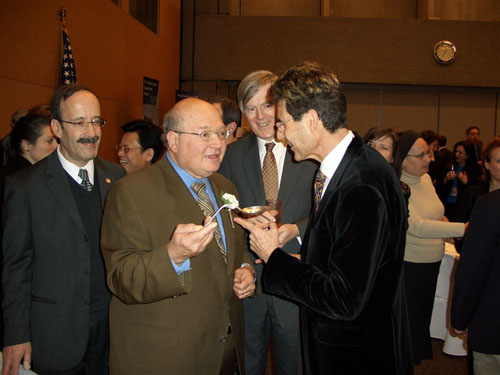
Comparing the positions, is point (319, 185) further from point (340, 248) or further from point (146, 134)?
point (146, 134)

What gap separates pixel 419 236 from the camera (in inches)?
131

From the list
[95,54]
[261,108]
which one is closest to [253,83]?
[261,108]

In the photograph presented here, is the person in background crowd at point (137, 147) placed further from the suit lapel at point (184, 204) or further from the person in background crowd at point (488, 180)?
the person in background crowd at point (488, 180)

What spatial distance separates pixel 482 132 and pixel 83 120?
10929mm

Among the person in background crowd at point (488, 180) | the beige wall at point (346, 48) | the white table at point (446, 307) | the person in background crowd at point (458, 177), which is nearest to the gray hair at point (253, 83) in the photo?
the person in background crowd at point (488, 180)

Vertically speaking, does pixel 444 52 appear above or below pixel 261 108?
above

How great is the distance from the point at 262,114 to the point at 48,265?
4.46 feet

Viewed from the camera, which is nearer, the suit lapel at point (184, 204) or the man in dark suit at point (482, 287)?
the suit lapel at point (184, 204)

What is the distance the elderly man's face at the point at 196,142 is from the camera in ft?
6.10

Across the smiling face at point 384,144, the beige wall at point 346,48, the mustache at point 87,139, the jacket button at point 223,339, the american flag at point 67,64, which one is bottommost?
the jacket button at point 223,339

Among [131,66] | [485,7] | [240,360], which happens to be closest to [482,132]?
[485,7]

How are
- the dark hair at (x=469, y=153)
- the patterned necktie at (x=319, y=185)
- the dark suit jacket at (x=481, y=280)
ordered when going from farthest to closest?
the dark hair at (x=469, y=153) → the dark suit jacket at (x=481, y=280) → the patterned necktie at (x=319, y=185)

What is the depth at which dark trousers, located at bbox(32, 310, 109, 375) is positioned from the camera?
6.50ft

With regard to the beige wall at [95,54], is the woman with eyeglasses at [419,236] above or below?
below
